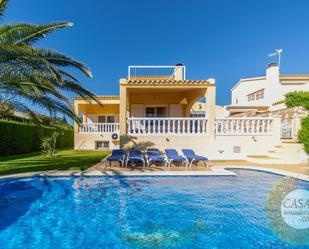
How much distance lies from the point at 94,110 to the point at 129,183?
20557 mm

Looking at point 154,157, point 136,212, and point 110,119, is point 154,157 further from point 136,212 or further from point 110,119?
point 110,119

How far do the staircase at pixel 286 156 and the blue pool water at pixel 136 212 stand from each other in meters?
3.62

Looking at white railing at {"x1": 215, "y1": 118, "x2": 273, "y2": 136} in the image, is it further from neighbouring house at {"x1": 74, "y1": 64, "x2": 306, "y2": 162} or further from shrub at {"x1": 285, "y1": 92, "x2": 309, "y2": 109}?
shrub at {"x1": 285, "y1": 92, "x2": 309, "y2": 109}

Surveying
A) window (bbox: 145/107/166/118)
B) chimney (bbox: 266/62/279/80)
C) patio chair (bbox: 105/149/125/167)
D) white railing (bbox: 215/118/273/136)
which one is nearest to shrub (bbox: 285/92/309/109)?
white railing (bbox: 215/118/273/136)

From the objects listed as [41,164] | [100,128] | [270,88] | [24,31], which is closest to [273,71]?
[270,88]

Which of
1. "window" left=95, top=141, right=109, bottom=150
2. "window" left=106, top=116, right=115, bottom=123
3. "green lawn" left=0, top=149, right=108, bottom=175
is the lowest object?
"green lawn" left=0, top=149, right=108, bottom=175

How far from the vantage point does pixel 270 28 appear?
2331 cm

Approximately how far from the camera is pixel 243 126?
1456cm

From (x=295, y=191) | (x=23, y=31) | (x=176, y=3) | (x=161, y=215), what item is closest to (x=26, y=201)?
(x=161, y=215)

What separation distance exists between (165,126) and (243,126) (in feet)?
17.5

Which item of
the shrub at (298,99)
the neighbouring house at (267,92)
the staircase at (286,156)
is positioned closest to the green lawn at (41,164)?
the staircase at (286,156)

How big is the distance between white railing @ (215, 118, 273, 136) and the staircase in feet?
4.41

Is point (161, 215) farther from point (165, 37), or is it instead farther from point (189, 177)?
point (165, 37)

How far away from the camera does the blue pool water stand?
4.91 meters
